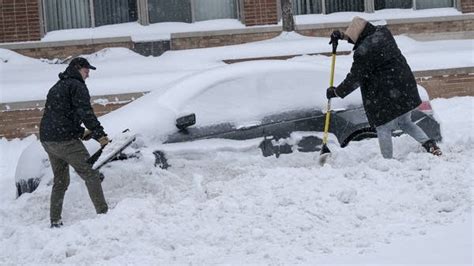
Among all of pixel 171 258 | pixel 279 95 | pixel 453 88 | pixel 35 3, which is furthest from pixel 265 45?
pixel 171 258

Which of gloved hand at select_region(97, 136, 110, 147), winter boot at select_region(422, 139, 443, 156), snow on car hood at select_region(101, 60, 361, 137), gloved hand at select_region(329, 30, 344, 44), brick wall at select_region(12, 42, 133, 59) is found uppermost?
brick wall at select_region(12, 42, 133, 59)

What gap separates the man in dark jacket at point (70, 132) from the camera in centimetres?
618

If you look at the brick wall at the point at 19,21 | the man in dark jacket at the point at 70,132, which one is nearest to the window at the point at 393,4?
the brick wall at the point at 19,21

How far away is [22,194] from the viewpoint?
7.03 meters

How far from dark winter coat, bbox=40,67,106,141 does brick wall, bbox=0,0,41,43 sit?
748 cm

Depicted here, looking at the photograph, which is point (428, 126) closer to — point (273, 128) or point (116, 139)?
point (273, 128)

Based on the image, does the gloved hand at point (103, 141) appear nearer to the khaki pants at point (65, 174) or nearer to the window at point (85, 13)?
the khaki pants at point (65, 174)

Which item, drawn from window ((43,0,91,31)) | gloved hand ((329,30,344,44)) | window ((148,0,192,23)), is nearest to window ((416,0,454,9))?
window ((148,0,192,23))

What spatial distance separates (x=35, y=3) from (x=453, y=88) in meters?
8.41

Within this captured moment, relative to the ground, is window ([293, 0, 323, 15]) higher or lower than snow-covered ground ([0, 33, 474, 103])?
higher

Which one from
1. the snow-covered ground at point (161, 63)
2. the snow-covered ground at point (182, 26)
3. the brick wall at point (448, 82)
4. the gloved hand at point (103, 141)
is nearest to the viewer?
the gloved hand at point (103, 141)

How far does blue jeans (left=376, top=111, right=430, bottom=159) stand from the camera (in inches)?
268

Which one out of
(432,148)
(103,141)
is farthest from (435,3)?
(103,141)

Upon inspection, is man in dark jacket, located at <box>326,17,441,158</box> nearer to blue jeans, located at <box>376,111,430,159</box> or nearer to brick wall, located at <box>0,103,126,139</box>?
blue jeans, located at <box>376,111,430,159</box>
